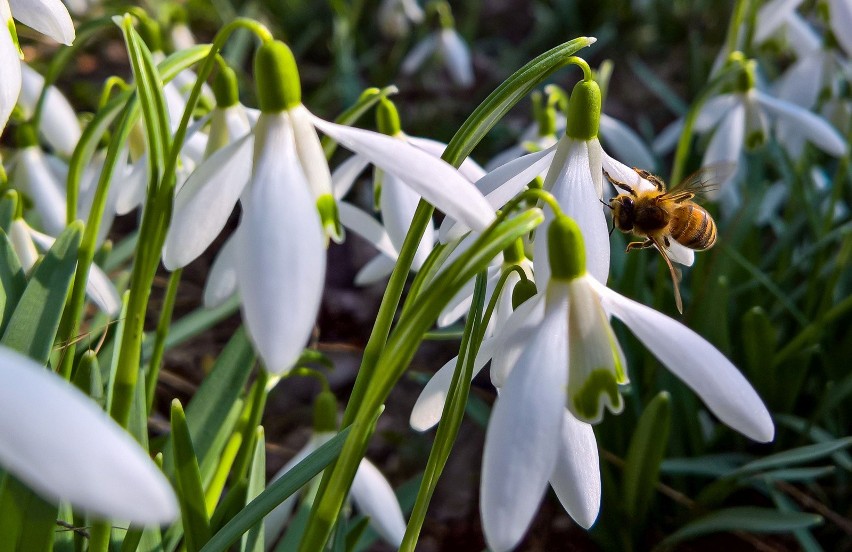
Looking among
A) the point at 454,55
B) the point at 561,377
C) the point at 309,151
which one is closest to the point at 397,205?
the point at 309,151

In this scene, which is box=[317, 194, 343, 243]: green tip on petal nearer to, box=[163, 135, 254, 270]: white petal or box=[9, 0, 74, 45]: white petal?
box=[163, 135, 254, 270]: white petal

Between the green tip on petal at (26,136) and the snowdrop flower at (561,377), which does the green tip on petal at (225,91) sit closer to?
the snowdrop flower at (561,377)

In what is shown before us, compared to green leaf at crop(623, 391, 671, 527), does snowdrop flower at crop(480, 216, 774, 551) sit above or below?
above

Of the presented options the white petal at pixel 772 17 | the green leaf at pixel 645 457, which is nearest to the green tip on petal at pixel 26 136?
the green leaf at pixel 645 457

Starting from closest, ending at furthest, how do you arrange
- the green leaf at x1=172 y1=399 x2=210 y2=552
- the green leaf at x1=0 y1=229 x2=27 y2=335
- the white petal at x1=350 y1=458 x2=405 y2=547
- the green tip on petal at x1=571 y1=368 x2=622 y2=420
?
the green tip on petal at x1=571 y1=368 x2=622 y2=420 < the green leaf at x1=172 y1=399 x2=210 y2=552 < the green leaf at x1=0 y1=229 x2=27 y2=335 < the white petal at x1=350 y1=458 x2=405 y2=547

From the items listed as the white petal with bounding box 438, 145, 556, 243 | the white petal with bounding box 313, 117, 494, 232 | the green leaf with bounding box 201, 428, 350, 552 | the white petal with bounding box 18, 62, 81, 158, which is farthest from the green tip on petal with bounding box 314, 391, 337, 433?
the white petal with bounding box 18, 62, 81, 158

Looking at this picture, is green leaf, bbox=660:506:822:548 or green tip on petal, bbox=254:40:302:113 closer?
green tip on petal, bbox=254:40:302:113

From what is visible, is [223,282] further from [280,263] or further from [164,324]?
[280,263]
